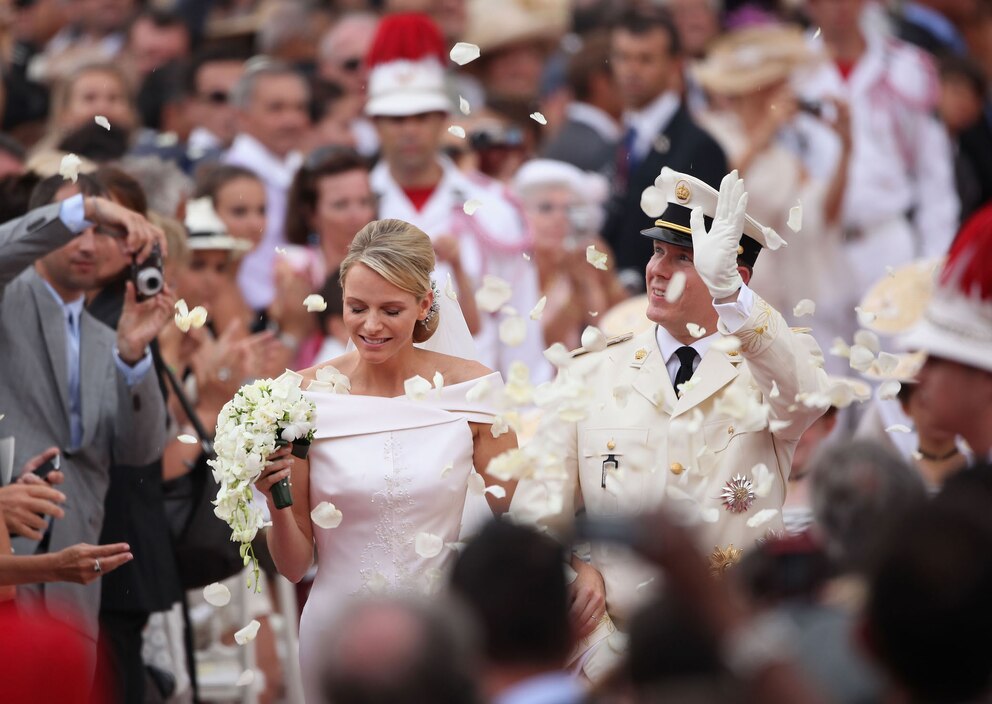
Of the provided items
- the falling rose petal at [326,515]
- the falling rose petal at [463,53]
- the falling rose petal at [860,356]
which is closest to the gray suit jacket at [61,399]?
the falling rose petal at [326,515]

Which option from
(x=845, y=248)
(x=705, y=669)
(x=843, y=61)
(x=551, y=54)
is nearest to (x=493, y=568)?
(x=705, y=669)

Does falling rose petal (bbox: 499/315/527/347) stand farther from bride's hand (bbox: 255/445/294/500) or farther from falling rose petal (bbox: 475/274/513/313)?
bride's hand (bbox: 255/445/294/500)

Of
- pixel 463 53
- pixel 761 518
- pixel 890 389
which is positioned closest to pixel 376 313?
pixel 463 53

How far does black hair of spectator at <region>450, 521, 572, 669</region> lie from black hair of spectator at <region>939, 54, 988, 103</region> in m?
8.47

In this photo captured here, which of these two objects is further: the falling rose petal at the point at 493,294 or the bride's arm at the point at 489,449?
the falling rose petal at the point at 493,294

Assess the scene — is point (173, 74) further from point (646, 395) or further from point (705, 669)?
point (705, 669)

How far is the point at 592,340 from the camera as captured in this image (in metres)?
6.28

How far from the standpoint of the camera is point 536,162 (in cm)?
1019

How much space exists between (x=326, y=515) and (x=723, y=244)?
63.7 inches

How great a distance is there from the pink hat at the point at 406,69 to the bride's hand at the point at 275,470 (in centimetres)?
398

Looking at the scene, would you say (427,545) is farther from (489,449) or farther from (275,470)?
(275,470)

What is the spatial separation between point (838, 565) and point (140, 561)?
3.54 m

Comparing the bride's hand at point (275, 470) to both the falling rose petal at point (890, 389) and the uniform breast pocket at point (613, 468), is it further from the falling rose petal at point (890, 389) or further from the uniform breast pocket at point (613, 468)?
the falling rose petal at point (890, 389)

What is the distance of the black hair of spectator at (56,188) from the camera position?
713 centimetres
